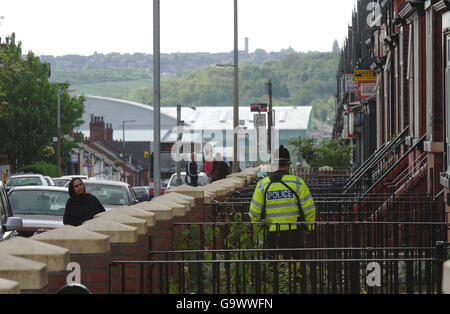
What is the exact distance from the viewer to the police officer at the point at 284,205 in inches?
459

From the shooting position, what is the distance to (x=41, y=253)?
6.45 m

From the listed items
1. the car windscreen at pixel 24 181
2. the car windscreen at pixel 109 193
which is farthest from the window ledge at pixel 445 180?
the car windscreen at pixel 24 181

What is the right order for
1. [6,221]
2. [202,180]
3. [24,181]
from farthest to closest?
[202,180]
[24,181]
[6,221]

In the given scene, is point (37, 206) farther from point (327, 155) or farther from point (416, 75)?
point (327, 155)

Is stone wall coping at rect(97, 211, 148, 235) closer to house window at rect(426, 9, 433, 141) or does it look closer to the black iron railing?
the black iron railing

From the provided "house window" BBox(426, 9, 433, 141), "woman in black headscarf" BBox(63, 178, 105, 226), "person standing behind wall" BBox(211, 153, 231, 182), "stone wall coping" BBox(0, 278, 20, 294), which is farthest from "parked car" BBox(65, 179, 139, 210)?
"stone wall coping" BBox(0, 278, 20, 294)

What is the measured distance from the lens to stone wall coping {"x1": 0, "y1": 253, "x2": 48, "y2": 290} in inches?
222

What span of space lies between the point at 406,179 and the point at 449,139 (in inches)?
220

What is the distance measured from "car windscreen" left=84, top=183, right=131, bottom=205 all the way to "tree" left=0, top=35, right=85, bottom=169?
41.1 m

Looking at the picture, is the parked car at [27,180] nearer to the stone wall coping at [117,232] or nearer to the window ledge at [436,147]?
the window ledge at [436,147]

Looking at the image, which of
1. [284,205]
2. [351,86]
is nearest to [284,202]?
[284,205]

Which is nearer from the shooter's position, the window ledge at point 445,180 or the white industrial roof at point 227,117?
the window ledge at point 445,180

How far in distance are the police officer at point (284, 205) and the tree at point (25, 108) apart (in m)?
52.6

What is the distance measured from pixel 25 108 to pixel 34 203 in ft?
158
